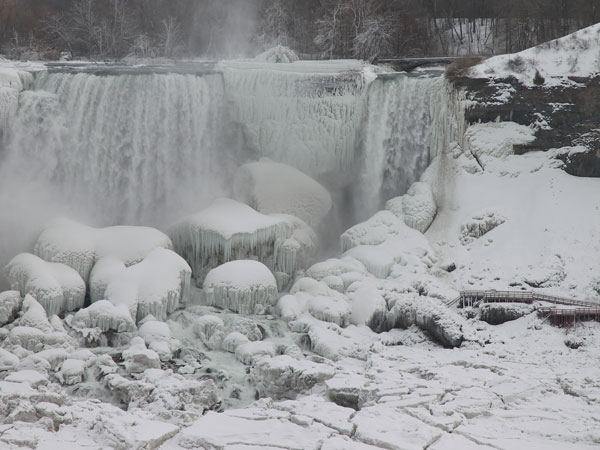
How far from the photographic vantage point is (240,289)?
1941 cm

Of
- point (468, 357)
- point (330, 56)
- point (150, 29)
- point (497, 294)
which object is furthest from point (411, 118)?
point (150, 29)

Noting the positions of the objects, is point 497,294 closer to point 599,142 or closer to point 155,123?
point 599,142

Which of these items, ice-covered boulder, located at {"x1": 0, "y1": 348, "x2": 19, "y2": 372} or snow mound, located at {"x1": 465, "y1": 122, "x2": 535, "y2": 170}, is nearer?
ice-covered boulder, located at {"x1": 0, "y1": 348, "x2": 19, "y2": 372}

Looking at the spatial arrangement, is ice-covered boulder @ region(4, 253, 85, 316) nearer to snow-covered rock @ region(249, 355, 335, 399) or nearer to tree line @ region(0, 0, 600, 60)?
snow-covered rock @ region(249, 355, 335, 399)

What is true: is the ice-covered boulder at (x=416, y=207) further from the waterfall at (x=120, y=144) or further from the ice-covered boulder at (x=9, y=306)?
the ice-covered boulder at (x=9, y=306)

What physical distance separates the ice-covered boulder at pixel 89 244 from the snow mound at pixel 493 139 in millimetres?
9149

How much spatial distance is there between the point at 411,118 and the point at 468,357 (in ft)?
30.8

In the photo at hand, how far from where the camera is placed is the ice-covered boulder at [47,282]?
18.6m

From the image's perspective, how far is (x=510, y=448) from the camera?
41.0ft

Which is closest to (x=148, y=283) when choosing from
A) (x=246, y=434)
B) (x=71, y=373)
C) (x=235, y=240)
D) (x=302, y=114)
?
(x=235, y=240)

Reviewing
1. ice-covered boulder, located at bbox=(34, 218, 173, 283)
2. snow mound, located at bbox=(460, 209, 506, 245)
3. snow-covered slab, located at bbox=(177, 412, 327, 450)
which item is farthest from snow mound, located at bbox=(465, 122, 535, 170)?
snow-covered slab, located at bbox=(177, 412, 327, 450)

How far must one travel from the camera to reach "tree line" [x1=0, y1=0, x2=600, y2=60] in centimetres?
4041

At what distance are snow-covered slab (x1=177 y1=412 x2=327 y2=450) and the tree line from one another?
2763 cm

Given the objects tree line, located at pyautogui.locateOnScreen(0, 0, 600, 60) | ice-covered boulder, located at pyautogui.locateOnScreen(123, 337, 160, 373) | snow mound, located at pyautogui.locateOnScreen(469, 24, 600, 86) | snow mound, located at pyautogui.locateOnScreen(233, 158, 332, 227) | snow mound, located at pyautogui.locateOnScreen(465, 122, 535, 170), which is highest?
tree line, located at pyautogui.locateOnScreen(0, 0, 600, 60)
